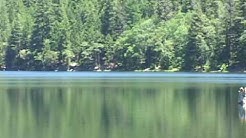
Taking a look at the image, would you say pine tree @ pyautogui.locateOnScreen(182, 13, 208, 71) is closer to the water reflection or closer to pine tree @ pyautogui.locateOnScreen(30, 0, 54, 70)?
pine tree @ pyautogui.locateOnScreen(30, 0, 54, 70)

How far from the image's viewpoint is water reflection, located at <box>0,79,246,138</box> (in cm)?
3425

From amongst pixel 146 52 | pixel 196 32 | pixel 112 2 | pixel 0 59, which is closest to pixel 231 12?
pixel 196 32

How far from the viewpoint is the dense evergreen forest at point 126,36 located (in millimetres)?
130000

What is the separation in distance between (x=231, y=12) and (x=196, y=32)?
26.5 ft

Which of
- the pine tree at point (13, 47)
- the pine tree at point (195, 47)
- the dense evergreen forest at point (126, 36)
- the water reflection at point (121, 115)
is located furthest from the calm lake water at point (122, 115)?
the pine tree at point (13, 47)

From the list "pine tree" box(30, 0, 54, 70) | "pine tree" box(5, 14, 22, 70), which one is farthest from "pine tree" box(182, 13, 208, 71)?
"pine tree" box(5, 14, 22, 70)

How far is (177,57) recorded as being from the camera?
5423 inches

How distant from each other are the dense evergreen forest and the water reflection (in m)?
66.8

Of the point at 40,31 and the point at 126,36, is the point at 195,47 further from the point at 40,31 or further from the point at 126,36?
the point at 40,31

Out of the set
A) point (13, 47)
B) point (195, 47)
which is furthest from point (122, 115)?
point (13, 47)

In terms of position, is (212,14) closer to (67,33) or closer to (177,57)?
(177,57)

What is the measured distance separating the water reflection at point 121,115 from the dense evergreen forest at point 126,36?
6682 cm

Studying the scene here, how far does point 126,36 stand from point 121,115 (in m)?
116

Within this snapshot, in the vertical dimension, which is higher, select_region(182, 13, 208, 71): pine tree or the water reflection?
select_region(182, 13, 208, 71): pine tree
